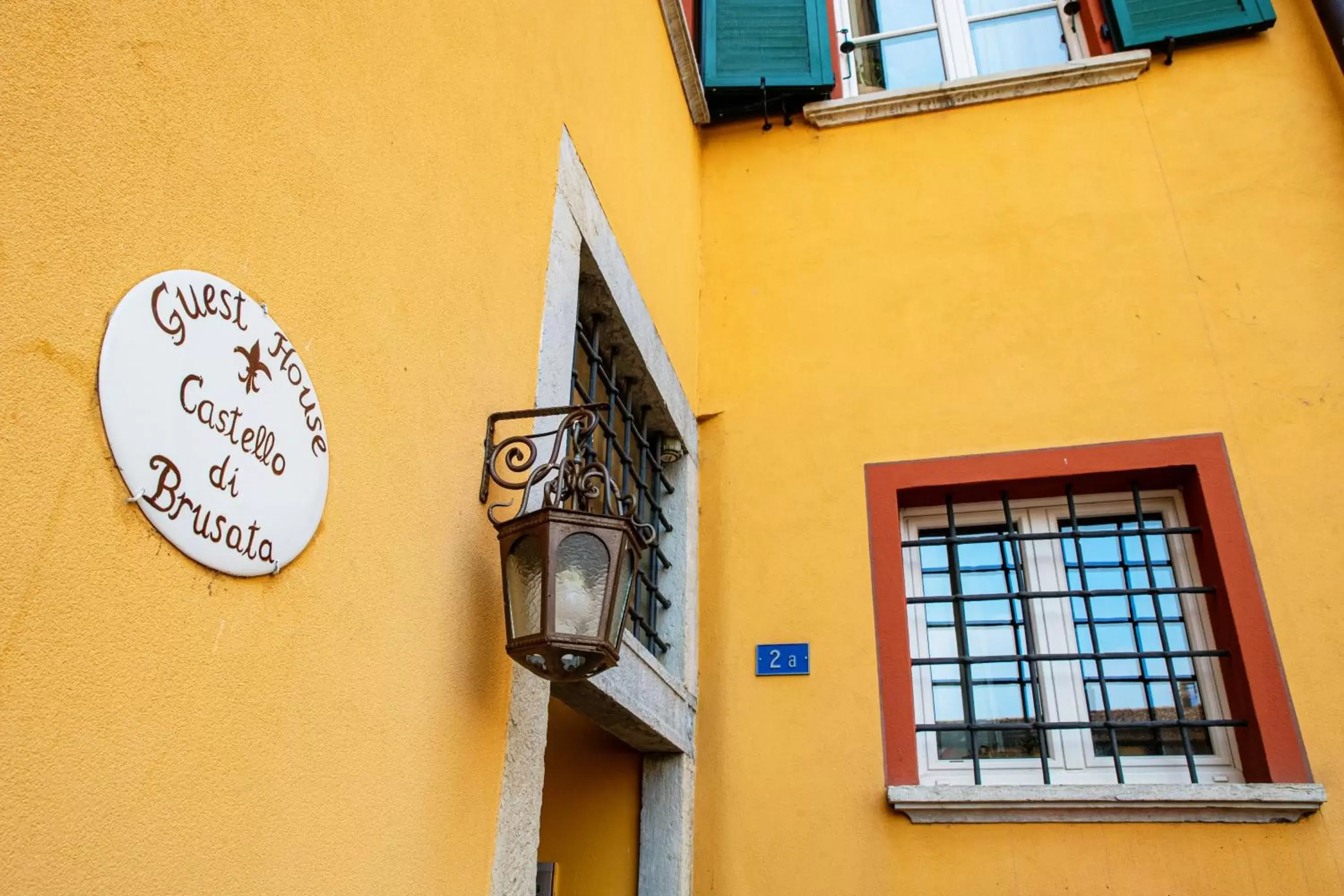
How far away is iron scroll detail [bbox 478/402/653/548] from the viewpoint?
2254mm

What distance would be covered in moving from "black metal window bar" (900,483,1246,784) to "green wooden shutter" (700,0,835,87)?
2465mm

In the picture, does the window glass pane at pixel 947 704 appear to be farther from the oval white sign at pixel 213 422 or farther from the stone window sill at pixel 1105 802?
the oval white sign at pixel 213 422

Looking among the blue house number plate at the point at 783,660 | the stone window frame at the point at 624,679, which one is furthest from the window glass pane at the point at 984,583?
the stone window frame at the point at 624,679

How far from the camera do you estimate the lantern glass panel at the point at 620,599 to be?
2131mm

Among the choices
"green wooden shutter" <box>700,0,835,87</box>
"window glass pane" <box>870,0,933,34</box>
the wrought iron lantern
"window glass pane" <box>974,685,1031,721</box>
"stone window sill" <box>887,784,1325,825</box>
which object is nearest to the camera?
the wrought iron lantern

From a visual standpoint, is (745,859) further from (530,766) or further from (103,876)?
(103,876)

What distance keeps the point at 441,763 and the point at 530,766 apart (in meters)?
0.43

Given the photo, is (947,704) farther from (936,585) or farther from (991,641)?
(936,585)

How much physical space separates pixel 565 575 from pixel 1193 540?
3.09 m

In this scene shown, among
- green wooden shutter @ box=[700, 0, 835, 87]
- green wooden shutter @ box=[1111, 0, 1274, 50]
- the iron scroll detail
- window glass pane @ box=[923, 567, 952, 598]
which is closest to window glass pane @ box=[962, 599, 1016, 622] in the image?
window glass pane @ box=[923, 567, 952, 598]

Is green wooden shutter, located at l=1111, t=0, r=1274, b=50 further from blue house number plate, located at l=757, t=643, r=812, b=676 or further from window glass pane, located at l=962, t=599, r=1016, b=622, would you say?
blue house number plate, located at l=757, t=643, r=812, b=676

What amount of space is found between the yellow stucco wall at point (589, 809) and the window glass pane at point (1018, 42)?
158 inches

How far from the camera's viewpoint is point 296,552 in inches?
66.1

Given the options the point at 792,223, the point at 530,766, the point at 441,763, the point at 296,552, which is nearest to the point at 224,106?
the point at 296,552
